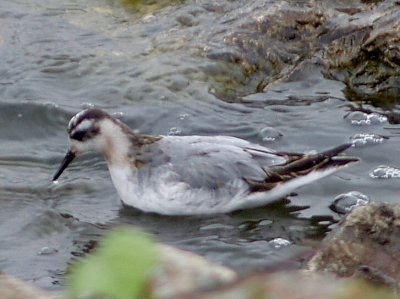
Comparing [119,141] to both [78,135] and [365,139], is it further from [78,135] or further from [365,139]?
[365,139]

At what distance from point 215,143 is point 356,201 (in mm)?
1279

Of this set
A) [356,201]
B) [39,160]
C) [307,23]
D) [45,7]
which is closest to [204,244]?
[356,201]

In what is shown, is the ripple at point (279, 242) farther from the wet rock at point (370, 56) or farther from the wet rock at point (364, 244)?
the wet rock at point (370, 56)

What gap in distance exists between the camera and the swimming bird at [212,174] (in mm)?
8273

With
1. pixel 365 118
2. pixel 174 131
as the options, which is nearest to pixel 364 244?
pixel 365 118

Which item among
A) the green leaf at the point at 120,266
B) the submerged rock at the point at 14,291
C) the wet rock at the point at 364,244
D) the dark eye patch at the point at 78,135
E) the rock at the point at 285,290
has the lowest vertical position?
the dark eye patch at the point at 78,135

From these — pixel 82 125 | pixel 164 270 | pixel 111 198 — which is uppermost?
pixel 164 270

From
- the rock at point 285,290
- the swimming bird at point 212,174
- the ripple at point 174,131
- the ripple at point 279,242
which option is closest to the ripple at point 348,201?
the swimming bird at point 212,174

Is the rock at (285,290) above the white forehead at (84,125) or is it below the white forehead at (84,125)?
above

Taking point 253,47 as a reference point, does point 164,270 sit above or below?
above

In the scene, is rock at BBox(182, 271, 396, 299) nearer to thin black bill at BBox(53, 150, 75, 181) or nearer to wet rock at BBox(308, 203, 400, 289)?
wet rock at BBox(308, 203, 400, 289)

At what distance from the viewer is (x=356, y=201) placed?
8.31 m

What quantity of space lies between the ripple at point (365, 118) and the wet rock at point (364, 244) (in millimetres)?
3508

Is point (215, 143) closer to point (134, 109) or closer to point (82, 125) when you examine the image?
point (82, 125)
